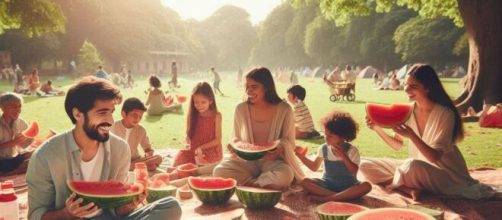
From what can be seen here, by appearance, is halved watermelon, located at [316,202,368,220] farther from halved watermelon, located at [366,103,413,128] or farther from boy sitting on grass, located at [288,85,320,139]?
boy sitting on grass, located at [288,85,320,139]

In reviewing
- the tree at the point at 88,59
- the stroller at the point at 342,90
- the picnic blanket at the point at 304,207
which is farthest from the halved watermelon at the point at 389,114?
the tree at the point at 88,59

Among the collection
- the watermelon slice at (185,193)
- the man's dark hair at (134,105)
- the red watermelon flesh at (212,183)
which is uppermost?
the man's dark hair at (134,105)

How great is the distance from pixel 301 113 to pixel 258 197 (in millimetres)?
5463

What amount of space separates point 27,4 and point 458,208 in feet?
61.2

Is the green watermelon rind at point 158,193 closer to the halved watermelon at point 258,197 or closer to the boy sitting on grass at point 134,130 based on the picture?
the halved watermelon at point 258,197

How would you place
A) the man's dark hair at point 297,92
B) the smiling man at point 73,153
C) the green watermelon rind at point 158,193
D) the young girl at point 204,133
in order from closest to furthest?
the smiling man at point 73,153 → the green watermelon rind at point 158,193 → the young girl at point 204,133 → the man's dark hair at point 297,92

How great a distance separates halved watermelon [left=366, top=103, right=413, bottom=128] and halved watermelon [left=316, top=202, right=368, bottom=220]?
1393 millimetres

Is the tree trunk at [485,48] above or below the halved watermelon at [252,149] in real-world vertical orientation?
above

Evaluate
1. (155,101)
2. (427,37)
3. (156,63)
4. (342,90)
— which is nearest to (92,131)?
(155,101)

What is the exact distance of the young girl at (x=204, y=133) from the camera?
7121mm

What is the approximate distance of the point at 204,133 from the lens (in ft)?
23.7

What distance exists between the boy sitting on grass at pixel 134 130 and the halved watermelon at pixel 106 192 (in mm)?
3417

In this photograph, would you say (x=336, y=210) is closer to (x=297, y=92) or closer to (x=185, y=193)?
(x=185, y=193)

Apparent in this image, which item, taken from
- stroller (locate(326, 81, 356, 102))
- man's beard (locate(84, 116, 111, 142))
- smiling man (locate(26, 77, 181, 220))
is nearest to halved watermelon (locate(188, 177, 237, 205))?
smiling man (locate(26, 77, 181, 220))
